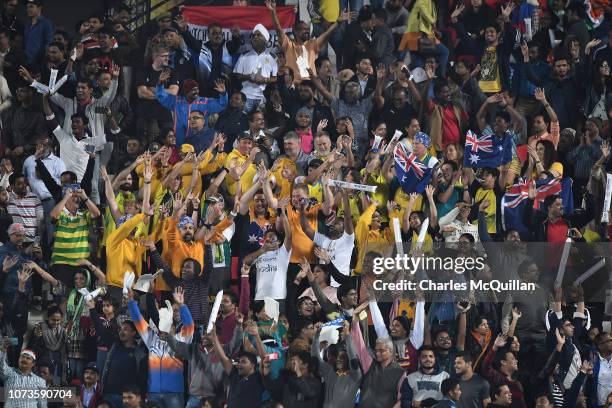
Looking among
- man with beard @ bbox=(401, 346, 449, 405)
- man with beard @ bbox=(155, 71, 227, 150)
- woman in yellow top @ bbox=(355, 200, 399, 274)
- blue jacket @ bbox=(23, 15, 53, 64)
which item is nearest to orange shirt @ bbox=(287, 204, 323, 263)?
woman in yellow top @ bbox=(355, 200, 399, 274)

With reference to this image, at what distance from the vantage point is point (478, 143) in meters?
22.8

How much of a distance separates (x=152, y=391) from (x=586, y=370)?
470cm

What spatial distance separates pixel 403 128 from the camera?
75.4 feet

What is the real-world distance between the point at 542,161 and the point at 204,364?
5.11 meters

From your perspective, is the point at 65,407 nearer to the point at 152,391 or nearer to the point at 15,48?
the point at 152,391

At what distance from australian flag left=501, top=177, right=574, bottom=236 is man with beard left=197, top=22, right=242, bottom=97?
3.91m

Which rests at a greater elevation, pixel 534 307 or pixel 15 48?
pixel 15 48

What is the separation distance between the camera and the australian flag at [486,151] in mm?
22609

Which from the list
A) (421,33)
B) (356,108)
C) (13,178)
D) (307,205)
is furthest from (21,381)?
(421,33)

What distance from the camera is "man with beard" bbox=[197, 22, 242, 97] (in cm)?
2353

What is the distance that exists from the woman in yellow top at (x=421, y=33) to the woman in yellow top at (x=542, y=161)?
179cm

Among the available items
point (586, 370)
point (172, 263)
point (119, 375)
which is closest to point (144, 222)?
point (172, 263)

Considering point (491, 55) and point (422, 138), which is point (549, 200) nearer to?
point (422, 138)

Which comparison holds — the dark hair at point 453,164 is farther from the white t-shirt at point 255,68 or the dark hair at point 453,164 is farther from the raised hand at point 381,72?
the white t-shirt at point 255,68
